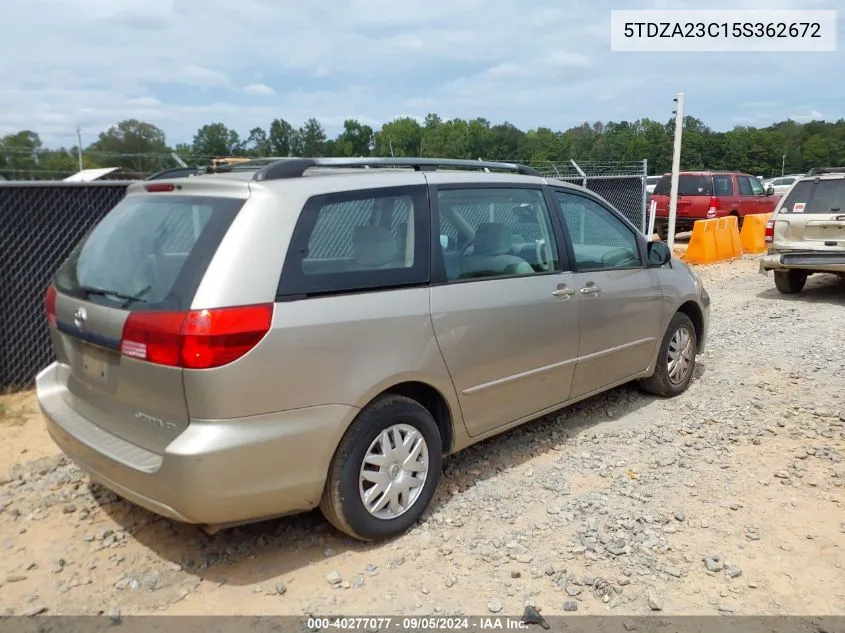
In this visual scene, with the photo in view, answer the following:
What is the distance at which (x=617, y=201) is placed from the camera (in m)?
12.0

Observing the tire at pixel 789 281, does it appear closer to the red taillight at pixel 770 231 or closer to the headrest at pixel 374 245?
the red taillight at pixel 770 231

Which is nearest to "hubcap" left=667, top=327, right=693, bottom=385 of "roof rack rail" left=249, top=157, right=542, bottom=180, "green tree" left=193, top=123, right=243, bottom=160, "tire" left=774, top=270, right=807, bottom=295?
"roof rack rail" left=249, top=157, right=542, bottom=180

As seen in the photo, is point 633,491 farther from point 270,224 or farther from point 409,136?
point 409,136

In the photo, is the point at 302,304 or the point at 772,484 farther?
the point at 772,484

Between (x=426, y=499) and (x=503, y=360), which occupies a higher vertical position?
(x=503, y=360)

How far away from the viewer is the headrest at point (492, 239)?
386cm

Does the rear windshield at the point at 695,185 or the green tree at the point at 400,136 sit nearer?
the rear windshield at the point at 695,185

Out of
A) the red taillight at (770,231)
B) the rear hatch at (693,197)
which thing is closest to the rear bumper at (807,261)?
the red taillight at (770,231)

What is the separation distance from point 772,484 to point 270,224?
319 centimetres

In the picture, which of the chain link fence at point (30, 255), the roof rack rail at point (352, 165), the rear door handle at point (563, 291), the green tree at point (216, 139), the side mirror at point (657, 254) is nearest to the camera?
the roof rack rail at point (352, 165)

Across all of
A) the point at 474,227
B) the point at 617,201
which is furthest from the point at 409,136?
the point at 474,227

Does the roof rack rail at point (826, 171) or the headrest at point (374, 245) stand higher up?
the roof rack rail at point (826, 171)

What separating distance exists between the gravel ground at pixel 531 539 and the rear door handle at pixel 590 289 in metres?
1.01

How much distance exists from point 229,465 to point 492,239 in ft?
6.58
